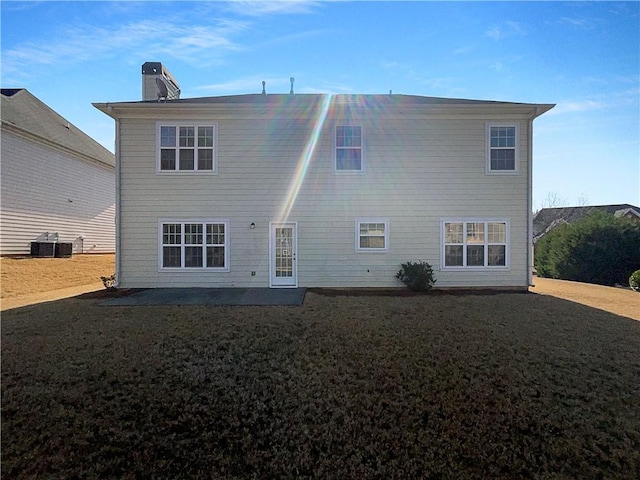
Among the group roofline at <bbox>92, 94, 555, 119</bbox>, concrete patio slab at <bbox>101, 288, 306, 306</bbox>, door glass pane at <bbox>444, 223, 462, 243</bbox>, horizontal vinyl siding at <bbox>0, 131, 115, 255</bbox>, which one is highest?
roofline at <bbox>92, 94, 555, 119</bbox>

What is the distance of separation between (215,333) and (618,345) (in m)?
7.20

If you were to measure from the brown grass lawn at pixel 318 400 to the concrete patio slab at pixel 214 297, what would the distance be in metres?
2.06

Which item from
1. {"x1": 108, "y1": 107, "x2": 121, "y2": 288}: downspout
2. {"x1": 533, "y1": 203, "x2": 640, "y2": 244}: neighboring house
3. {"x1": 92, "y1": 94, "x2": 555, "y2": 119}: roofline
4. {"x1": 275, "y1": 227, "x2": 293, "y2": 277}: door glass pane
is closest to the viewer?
{"x1": 92, "y1": 94, "x2": 555, "y2": 119}: roofline

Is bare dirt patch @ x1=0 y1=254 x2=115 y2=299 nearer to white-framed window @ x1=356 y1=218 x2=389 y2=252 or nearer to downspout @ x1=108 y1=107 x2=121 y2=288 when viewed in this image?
downspout @ x1=108 y1=107 x2=121 y2=288

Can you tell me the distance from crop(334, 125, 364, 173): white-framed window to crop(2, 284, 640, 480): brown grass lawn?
626 centimetres

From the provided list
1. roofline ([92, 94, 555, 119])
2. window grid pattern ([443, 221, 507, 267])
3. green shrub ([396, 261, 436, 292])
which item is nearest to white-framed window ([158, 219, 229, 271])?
roofline ([92, 94, 555, 119])

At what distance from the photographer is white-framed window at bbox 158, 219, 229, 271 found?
1193 centimetres

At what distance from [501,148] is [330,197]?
5.97m

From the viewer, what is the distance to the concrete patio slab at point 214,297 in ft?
31.2

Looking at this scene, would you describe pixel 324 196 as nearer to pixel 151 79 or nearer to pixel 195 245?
pixel 195 245

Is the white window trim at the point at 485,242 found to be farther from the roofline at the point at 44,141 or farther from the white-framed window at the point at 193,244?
the roofline at the point at 44,141

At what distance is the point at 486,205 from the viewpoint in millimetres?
12141

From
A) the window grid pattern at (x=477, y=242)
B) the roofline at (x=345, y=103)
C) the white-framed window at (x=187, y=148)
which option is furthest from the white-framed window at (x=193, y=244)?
the window grid pattern at (x=477, y=242)

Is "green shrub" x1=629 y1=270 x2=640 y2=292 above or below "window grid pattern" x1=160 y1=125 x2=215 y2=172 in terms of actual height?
below
